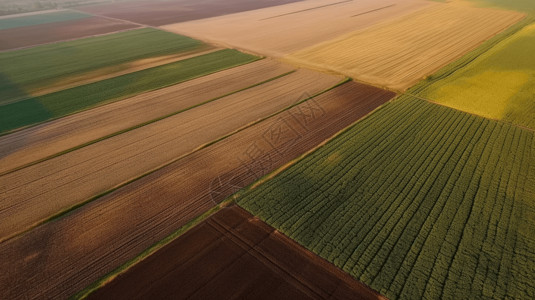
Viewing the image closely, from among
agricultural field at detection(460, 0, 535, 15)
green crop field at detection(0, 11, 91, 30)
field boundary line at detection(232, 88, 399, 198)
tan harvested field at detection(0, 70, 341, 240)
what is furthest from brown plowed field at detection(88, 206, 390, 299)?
green crop field at detection(0, 11, 91, 30)

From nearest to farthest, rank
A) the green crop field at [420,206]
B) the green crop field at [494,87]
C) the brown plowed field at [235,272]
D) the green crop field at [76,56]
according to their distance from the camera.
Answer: the brown plowed field at [235,272] → the green crop field at [420,206] → the green crop field at [494,87] → the green crop field at [76,56]

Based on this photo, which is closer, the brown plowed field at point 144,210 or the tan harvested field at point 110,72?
the brown plowed field at point 144,210

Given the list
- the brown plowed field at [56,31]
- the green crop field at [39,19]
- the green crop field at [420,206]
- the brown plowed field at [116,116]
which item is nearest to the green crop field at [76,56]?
the brown plowed field at [56,31]

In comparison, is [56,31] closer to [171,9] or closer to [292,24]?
[171,9]

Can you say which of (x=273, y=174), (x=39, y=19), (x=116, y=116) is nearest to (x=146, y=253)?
(x=273, y=174)

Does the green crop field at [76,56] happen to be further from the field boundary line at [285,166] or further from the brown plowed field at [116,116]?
the field boundary line at [285,166]

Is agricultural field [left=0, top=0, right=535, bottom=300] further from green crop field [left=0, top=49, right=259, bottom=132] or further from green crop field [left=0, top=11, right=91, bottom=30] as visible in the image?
green crop field [left=0, top=11, right=91, bottom=30]
